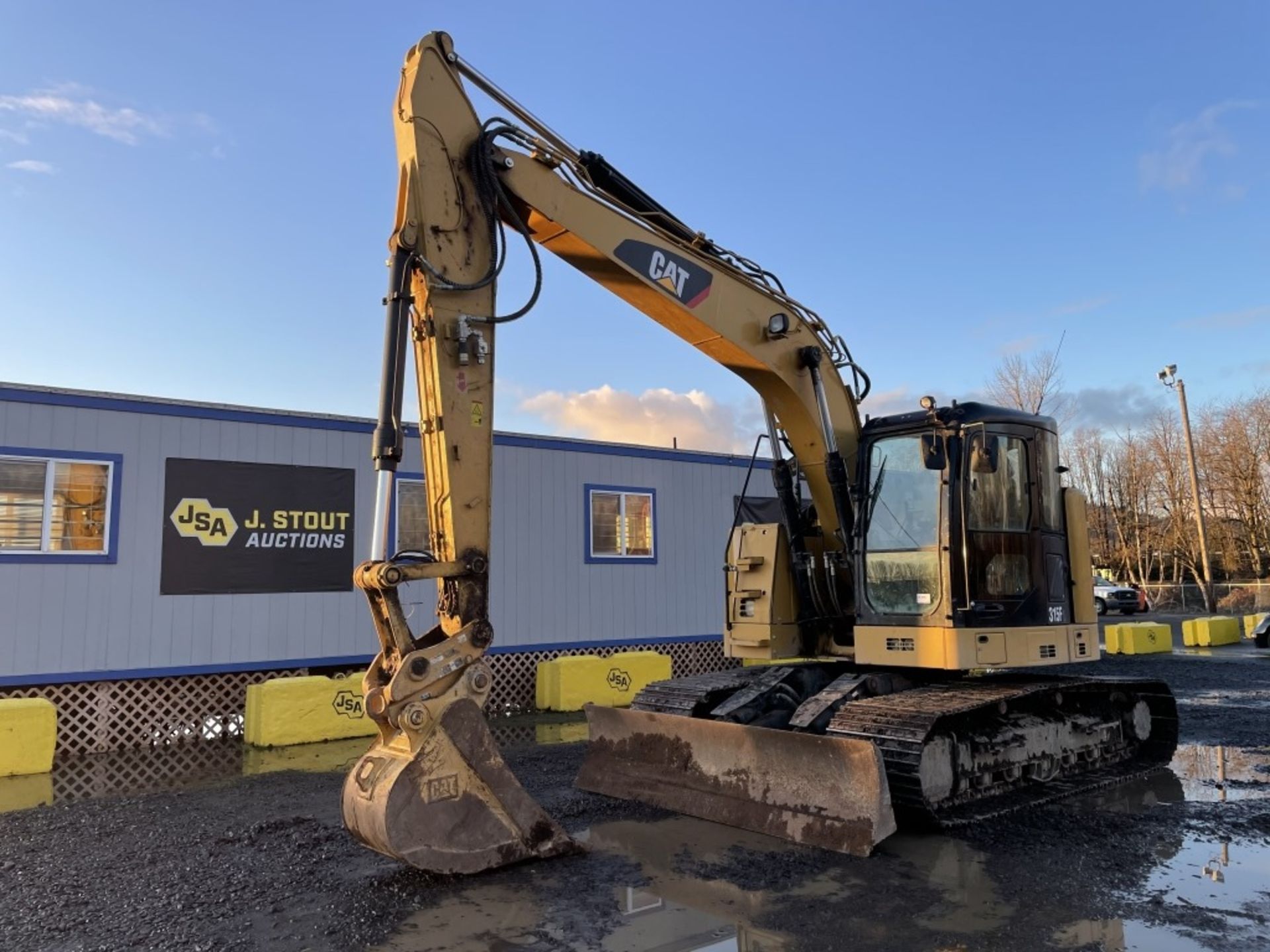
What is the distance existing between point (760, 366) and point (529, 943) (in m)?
4.32

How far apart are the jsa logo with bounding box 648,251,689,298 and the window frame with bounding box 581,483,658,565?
6.67m

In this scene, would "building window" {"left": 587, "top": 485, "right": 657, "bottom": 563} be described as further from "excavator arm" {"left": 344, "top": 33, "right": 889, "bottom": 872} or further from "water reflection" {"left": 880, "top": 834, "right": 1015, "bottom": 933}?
"water reflection" {"left": 880, "top": 834, "right": 1015, "bottom": 933}

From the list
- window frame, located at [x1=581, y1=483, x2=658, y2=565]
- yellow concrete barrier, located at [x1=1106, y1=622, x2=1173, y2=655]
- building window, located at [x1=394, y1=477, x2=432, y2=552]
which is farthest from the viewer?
yellow concrete barrier, located at [x1=1106, y1=622, x2=1173, y2=655]

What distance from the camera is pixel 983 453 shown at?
6.09 metres

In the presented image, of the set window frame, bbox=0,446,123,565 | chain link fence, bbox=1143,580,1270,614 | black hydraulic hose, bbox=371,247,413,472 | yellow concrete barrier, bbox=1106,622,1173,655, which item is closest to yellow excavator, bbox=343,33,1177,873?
black hydraulic hose, bbox=371,247,413,472

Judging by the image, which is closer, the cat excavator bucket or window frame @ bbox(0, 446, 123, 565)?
the cat excavator bucket

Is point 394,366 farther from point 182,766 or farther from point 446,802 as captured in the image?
point 182,766

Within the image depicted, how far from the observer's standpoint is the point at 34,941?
4.16 metres

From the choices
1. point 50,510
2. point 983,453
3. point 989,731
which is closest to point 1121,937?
point 989,731

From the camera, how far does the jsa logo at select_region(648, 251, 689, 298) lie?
6.14 meters

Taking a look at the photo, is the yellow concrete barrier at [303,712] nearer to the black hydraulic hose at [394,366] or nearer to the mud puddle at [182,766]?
the mud puddle at [182,766]

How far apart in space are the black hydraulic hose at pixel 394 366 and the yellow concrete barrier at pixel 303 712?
521 centimetres

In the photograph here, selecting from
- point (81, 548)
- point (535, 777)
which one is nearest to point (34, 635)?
point (81, 548)

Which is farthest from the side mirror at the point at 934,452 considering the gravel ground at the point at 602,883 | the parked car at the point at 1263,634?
the parked car at the point at 1263,634
